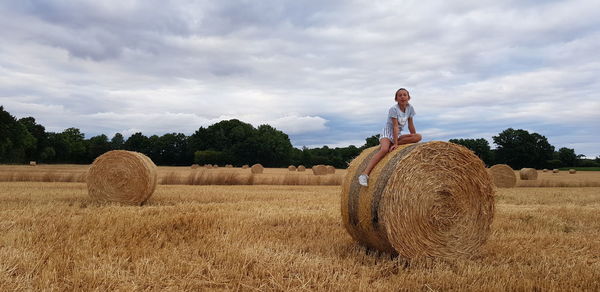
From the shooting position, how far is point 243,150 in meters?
61.4

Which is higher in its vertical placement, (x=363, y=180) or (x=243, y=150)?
(x=243, y=150)

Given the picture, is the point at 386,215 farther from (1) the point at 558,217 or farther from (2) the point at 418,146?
(1) the point at 558,217

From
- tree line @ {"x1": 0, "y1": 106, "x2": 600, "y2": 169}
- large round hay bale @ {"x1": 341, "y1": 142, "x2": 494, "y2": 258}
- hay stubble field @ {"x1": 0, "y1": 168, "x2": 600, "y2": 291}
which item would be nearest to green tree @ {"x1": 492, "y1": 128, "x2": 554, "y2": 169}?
tree line @ {"x1": 0, "y1": 106, "x2": 600, "y2": 169}

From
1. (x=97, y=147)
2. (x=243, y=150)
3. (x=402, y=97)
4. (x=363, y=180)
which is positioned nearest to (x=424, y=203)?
(x=363, y=180)

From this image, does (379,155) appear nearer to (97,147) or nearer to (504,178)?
(504,178)

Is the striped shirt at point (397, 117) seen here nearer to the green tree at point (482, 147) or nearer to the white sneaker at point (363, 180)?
the white sneaker at point (363, 180)

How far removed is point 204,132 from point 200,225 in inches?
2650

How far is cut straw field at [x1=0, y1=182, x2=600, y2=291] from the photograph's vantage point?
4.46 m

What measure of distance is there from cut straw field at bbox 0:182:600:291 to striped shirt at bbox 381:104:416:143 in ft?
5.34

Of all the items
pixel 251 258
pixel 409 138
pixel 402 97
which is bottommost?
pixel 251 258

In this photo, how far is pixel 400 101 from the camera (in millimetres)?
6188

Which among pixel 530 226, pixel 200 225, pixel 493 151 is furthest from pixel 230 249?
pixel 493 151

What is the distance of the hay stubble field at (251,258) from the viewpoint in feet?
14.7

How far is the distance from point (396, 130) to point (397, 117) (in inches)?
7.0
